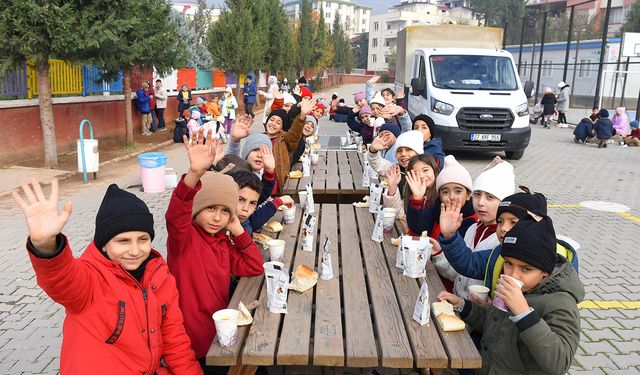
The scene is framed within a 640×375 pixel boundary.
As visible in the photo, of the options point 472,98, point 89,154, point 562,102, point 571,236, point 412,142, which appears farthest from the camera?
point 562,102

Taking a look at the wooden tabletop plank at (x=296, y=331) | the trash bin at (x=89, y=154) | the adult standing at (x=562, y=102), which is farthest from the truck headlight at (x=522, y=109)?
the wooden tabletop plank at (x=296, y=331)

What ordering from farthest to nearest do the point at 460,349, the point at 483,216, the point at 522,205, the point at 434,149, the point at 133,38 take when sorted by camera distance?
the point at 133,38 → the point at 434,149 → the point at 483,216 → the point at 522,205 → the point at 460,349

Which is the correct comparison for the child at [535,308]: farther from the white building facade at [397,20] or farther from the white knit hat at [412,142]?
the white building facade at [397,20]

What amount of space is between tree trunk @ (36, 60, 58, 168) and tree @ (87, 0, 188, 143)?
3.67 feet

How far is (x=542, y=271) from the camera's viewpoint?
2471 mm

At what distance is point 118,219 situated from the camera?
248 centimetres

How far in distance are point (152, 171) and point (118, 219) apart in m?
7.56

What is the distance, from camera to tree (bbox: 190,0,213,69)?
38.9 meters

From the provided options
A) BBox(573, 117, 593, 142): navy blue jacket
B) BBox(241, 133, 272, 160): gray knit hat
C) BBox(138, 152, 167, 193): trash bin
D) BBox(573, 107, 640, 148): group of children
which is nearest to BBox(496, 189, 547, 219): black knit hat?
BBox(241, 133, 272, 160): gray knit hat

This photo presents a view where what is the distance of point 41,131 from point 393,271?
11.9 meters

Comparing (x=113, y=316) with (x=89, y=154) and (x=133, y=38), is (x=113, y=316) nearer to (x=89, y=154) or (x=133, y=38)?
(x=89, y=154)

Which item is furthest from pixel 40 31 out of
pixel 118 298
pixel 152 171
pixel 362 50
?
pixel 362 50

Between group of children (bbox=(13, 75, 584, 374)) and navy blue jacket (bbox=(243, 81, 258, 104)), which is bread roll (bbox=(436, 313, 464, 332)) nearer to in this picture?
group of children (bbox=(13, 75, 584, 374))

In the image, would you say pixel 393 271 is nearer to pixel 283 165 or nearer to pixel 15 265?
pixel 283 165
